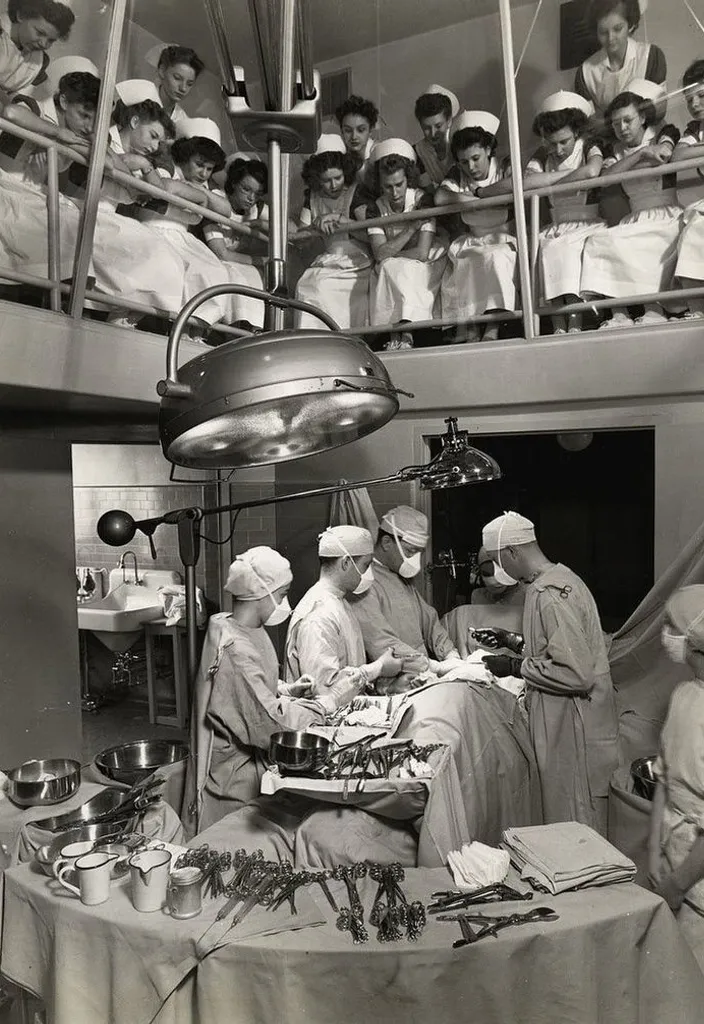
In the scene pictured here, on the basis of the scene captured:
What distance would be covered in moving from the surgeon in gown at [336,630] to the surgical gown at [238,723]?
1.51 feet

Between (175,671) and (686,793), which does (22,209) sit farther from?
(175,671)

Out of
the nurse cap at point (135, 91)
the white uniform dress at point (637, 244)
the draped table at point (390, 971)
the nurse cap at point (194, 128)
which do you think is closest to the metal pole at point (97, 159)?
the nurse cap at point (135, 91)

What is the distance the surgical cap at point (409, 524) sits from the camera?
4.21 metres

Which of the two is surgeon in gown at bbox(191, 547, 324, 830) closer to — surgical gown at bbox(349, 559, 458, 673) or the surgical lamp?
the surgical lamp

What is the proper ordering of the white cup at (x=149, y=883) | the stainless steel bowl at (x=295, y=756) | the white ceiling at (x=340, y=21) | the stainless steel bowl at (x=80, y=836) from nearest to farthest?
the white cup at (x=149, y=883) < the stainless steel bowl at (x=80, y=836) < the stainless steel bowl at (x=295, y=756) < the white ceiling at (x=340, y=21)

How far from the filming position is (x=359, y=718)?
3.23 m

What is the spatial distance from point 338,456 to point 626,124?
2.24m

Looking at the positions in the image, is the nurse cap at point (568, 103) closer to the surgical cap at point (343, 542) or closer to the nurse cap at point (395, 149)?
the nurse cap at point (395, 149)

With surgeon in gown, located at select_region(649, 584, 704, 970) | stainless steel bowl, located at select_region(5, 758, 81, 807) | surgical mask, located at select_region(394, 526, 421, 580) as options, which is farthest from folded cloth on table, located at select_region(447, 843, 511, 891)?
surgical mask, located at select_region(394, 526, 421, 580)

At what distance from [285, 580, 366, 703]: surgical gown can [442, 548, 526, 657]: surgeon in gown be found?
0.64m

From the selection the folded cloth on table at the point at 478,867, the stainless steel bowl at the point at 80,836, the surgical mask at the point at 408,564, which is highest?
the surgical mask at the point at 408,564

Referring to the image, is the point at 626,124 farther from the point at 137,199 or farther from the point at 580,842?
the point at 580,842

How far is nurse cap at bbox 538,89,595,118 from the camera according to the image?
147 inches

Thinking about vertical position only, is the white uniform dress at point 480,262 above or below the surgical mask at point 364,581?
above
